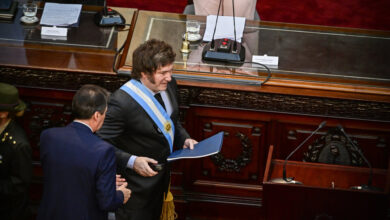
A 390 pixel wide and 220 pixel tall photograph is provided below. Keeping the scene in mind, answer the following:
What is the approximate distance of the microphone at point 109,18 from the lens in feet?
13.5

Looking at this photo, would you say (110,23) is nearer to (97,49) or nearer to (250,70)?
(97,49)

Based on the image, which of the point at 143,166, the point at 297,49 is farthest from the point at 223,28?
the point at 143,166

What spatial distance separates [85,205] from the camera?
2.62 metres

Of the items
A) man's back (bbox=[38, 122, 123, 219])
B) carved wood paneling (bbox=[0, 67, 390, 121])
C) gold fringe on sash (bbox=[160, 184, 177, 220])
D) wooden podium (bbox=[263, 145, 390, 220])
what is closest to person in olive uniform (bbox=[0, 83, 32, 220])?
carved wood paneling (bbox=[0, 67, 390, 121])

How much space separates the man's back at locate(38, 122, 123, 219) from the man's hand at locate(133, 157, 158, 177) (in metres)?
0.36

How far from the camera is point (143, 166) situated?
117 inches

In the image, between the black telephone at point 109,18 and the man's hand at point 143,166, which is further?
the black telephone at point 109,18

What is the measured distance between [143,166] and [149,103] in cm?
32

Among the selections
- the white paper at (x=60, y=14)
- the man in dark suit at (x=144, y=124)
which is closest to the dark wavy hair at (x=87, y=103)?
the man in dark suit at (x=144, y=124)

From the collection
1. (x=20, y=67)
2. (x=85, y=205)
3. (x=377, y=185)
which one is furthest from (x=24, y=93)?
(x=377, y=185)

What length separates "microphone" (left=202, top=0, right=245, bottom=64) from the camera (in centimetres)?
375

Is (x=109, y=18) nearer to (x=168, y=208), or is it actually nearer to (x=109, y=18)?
(x=109, y=18)

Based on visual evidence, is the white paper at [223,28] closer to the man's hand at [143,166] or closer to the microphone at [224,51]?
the microphone at [224,51]

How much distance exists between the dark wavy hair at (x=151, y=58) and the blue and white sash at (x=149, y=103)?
0.06m
